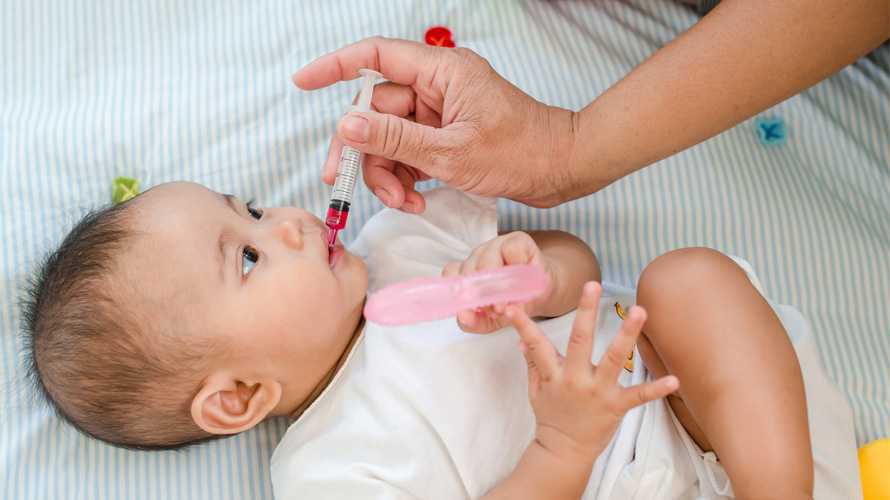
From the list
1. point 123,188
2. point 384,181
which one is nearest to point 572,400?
point 384,181

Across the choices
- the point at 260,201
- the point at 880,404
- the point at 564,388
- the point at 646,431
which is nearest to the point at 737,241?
the point at 880,404

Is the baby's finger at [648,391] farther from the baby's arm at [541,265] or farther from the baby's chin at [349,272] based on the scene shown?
the baby's chin at [349,272]

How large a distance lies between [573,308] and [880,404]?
518mm

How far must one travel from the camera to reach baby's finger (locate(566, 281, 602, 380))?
3.21 ft

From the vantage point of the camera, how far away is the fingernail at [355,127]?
44.8 inches

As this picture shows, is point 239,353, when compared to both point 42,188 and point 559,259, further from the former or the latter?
point 42,188

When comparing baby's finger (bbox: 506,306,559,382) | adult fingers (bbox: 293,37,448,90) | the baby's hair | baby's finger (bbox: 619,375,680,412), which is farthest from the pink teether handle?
adult fingers (bbox: 293,37,448,90)

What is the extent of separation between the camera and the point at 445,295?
1.00 meters

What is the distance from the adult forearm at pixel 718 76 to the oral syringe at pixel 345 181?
0.33 meters

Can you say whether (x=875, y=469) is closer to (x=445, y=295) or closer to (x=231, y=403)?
(x=445, y=295)

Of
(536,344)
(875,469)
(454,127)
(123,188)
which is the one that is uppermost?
(454,127)

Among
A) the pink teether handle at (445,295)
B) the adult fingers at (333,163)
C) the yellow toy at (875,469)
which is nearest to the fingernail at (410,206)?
the adult fingers at (333,163)

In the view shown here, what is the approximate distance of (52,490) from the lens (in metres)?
1.30

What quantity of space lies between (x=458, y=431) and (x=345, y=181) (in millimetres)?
384
